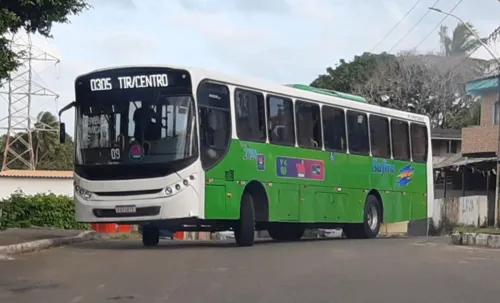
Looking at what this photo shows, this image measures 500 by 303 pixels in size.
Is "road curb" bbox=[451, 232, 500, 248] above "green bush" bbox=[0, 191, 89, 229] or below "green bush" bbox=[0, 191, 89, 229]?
below

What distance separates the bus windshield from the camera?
14820 mm

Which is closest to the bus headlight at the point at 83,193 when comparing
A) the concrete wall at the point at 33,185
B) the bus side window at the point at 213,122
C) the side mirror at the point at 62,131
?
the side mirror at the point at 62,131

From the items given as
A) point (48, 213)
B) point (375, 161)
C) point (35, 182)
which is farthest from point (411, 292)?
point (35, 182)

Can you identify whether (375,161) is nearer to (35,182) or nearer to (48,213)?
(48,213)

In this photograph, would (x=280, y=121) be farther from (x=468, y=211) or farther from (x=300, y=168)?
(x=468, y=211)

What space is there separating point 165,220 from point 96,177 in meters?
1.54

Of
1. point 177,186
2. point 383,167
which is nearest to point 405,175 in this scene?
point 383,167

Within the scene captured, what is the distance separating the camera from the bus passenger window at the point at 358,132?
802 inches

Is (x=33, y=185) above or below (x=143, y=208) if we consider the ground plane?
above

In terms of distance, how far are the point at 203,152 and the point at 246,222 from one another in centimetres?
200

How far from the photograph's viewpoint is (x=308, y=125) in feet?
61.2

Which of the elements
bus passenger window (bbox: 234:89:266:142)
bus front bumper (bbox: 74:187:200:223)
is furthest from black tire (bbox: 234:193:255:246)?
bus front bumper (bbox: 74:187:200:223)

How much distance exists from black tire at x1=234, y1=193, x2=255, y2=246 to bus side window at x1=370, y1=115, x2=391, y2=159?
19.6 ft

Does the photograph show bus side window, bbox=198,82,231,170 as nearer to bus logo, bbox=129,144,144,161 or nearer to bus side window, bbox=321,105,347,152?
bus logo, bbox=129,144,144,161
